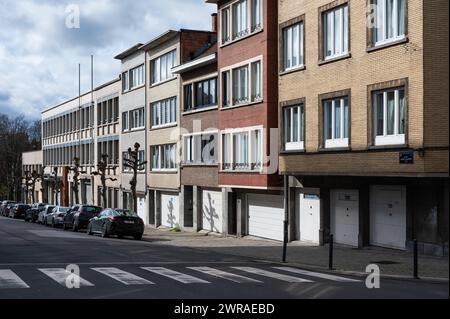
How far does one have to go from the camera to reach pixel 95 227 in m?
32.6

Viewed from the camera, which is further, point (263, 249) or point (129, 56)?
point (129, 56)

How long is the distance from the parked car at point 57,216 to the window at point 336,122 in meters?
22.1

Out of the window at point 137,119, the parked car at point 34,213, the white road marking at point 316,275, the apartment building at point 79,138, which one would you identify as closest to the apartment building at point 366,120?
the white road marking at point 316,275

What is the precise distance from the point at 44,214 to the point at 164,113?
12.5 meters

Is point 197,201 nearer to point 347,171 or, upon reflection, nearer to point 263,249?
point 263,249

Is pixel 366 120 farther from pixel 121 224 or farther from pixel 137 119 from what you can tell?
pixel 137 119

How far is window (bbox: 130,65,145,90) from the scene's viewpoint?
46.8m

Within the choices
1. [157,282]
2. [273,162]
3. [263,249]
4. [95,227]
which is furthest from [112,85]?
[157,282]

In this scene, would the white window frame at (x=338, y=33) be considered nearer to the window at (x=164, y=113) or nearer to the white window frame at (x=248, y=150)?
the white window frame at (x=248, y=150)

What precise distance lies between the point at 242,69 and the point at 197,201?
963 cm

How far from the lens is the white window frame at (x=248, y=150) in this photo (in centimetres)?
2803

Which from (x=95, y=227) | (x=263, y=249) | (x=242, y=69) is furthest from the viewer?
(x=95, y=227)

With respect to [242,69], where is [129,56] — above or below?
above

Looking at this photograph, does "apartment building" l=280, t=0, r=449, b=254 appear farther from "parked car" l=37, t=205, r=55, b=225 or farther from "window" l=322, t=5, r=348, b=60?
"parked car" l=37, t=205, r=55, b=225
